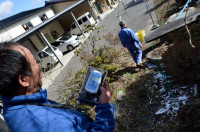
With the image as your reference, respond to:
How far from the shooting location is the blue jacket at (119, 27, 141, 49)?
5.09 m

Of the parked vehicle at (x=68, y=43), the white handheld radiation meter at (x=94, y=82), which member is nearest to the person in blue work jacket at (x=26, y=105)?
the white handheld radiation meter at (x=94, y=82)

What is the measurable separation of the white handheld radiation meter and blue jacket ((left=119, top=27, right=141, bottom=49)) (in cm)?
383

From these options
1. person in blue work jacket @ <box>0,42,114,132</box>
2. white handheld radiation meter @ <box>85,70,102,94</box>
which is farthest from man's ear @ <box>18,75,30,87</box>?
white handheld radiation meter @ <box>85,70,102,94</box>

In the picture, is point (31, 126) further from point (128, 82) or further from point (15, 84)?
point (128, 82)

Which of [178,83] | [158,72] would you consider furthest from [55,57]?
[178,83]

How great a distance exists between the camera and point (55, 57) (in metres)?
13.0

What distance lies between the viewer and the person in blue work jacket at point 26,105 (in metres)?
1.02

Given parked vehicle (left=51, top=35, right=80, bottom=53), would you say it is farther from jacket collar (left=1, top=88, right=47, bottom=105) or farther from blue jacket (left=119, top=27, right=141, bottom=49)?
jacket collar (left=1, top=88, right=47, bottom=105)

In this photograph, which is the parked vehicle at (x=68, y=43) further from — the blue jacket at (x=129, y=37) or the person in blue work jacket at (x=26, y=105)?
the person in blue work jacket at (x=26, y=105)

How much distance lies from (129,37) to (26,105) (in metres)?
4.58

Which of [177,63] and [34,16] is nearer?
[177,63]

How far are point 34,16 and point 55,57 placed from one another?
32.2 ft

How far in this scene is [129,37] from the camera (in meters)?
5.17

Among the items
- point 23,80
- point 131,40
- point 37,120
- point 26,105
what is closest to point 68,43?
point 131,40
